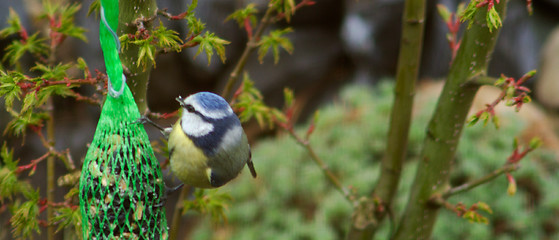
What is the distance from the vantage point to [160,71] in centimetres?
494

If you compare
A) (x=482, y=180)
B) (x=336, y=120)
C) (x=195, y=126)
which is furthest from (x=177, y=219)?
(x=336, y=120)

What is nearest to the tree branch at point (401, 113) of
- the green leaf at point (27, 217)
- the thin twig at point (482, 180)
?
the thin twig at point (482, 180)

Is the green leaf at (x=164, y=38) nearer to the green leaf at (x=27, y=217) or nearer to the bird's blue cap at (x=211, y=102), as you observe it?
the bird's blue cap at (x=211, y=102)

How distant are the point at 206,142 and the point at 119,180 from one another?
268 millimetres

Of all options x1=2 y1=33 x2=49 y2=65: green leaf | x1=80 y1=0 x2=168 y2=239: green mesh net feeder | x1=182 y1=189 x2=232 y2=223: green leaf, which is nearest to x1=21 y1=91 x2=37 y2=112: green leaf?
x1=80 y1=0 x2=168 y2=239: green mesh net feeder

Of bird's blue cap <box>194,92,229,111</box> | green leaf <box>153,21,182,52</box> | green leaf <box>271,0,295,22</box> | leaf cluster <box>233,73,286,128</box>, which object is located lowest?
leaf cluster <box>233,73,286,128</box>

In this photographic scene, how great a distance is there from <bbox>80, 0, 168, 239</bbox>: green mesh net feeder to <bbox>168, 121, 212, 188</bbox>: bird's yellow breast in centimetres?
6

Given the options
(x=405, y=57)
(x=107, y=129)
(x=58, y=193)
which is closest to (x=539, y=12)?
(x=405, y=57)

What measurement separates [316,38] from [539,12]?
2.42 metres

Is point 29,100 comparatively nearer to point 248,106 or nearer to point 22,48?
point 22,48

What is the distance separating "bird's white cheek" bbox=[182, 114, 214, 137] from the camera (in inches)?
59.1

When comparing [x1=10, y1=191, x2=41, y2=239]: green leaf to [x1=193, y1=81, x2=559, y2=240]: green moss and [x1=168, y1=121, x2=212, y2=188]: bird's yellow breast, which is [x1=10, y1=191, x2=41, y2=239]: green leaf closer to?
[x1=168, y1=121, x2=212, y2=188]: bird's yellow breast

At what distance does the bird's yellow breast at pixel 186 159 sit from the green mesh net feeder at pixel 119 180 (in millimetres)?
63

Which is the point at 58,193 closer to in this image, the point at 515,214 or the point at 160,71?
the point at 160,71
